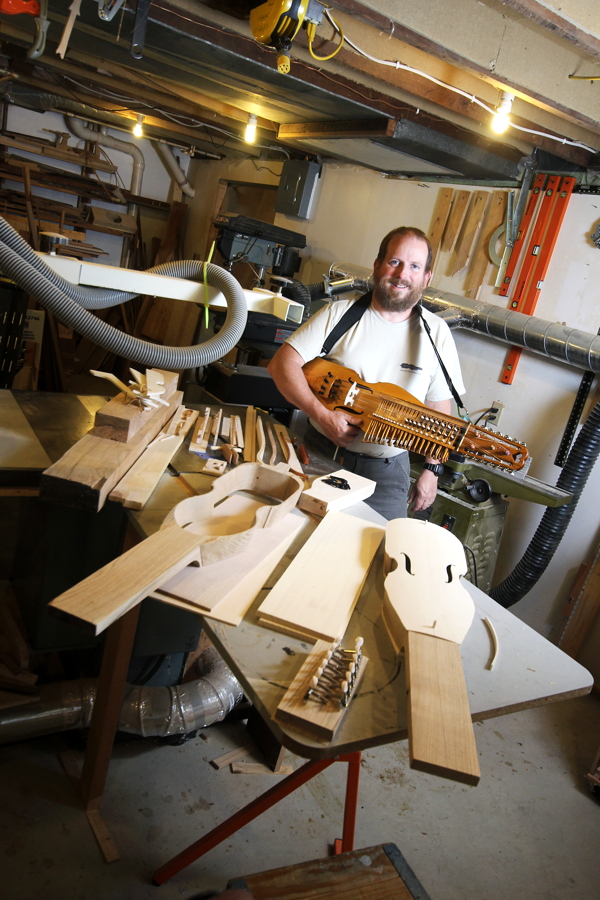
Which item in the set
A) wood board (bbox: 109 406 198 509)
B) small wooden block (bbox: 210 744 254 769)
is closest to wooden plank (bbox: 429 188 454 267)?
wood board (bbox: 109 406 198 509)

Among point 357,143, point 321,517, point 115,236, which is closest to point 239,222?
point 357,143

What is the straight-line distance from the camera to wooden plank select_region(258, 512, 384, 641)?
1245 millimetres

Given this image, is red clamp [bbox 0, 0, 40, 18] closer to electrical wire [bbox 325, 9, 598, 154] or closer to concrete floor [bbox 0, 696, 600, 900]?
electrical wire [bbox 325, 9, 598, 154]

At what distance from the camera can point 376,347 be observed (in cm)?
270

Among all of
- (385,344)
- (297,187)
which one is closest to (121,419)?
(385,344)

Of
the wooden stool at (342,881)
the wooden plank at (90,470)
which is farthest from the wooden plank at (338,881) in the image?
the wooden plank at (90,470)

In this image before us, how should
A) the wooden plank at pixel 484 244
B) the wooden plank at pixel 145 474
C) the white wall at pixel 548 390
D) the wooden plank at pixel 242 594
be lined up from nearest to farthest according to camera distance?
the wooden plank at pixel 242 594 < the wooden plank at pixel 145 474 < the white wall at pixel 548 390 < the wooden plank at pixel 484 244

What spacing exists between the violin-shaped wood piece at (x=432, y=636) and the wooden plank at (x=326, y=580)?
0.08 meters

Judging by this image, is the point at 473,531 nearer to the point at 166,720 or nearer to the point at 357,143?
the point at 166,720

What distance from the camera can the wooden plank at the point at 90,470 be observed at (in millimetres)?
1542

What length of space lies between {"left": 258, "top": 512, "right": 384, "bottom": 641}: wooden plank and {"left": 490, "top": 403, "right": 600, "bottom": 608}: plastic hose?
192cm

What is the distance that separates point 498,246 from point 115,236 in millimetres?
5750

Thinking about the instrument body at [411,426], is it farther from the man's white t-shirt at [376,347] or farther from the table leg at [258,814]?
the table leg at [258,814]

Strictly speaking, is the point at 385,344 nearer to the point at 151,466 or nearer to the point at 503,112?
the point at 503,112
